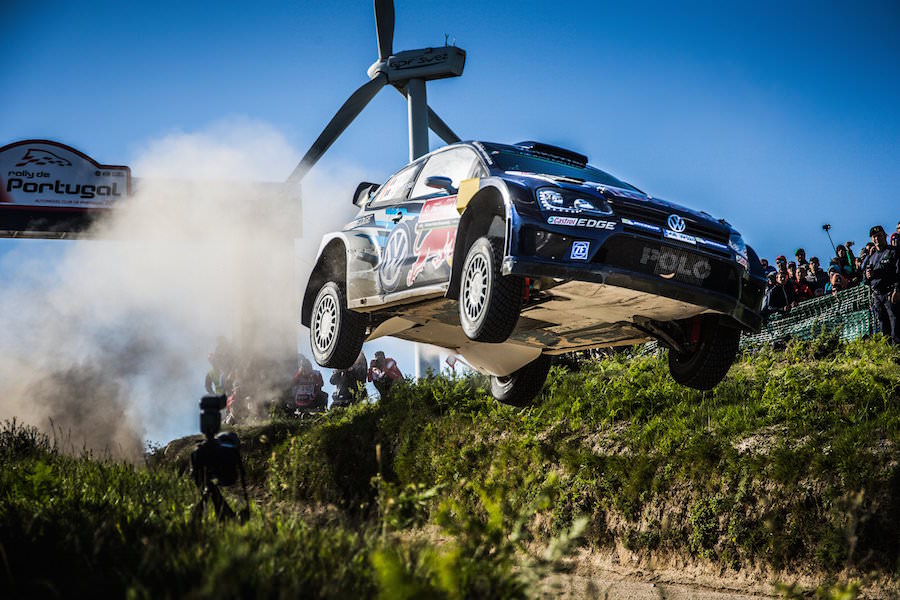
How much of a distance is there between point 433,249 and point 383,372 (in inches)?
319

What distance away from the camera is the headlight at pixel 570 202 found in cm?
600

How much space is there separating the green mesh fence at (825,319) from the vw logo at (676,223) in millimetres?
6361

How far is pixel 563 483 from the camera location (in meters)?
10.8

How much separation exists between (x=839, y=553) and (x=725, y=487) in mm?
1405

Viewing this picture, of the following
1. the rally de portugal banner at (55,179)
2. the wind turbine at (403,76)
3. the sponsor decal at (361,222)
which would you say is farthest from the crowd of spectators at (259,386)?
the rally de portugal banner at (55,179)

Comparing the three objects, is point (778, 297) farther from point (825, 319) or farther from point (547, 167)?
point (547, 167)

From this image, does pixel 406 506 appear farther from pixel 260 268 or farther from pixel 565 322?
pixel 260 268

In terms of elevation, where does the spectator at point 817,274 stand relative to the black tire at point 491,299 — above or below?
above

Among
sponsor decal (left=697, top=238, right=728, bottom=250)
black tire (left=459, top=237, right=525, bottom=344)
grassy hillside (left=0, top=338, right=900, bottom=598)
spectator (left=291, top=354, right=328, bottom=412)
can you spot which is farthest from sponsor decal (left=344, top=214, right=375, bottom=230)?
spectator (left=291, top=354, right=328, bottom=412)

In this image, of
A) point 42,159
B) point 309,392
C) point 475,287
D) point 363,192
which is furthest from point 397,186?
point 42,159

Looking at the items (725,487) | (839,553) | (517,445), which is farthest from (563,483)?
(839,553)

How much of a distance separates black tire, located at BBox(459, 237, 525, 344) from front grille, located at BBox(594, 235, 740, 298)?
65cm

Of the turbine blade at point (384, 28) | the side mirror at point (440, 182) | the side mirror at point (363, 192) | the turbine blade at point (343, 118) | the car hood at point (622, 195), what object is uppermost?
the turbine blade at point (384, 28)

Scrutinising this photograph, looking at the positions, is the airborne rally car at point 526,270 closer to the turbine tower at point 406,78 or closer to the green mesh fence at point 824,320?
the green mesh fence at point 824,320
